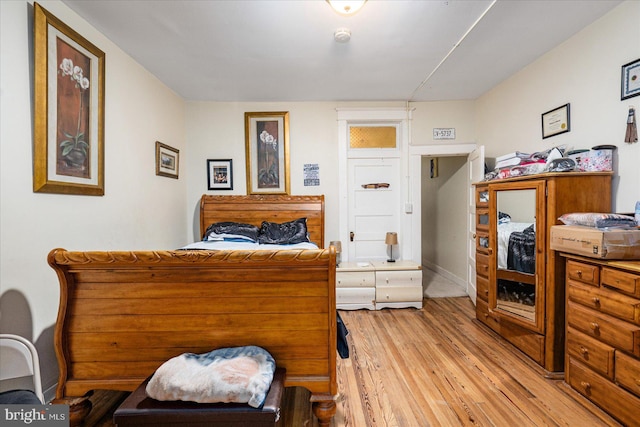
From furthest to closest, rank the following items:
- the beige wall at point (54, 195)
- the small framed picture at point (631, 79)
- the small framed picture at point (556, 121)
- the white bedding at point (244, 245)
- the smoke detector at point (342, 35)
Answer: the white bedding at point (244, 245)
the small framed picture at point (556, 121)
the smoke detector at point (342, 35)
the small framed picture at point (631, 79)
the beige wall at point (54, 195)

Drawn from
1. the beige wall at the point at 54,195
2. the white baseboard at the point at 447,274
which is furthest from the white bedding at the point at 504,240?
the beige wall at the point at 54,195

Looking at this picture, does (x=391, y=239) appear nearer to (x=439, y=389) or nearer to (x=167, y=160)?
(x=439, y=389)

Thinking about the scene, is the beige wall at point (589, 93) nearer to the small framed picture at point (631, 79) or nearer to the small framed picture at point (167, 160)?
the small framed picture at point (631, 79)

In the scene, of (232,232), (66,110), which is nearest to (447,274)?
(232,232)

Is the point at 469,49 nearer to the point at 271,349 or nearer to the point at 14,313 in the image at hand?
the point at 271,349

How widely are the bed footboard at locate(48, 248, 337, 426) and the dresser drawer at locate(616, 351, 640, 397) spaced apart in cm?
163

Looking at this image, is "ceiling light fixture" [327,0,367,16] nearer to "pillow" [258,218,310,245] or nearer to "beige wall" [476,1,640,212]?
"beige wall" [476,1,640,212]

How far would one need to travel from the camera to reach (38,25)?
5.83 feet

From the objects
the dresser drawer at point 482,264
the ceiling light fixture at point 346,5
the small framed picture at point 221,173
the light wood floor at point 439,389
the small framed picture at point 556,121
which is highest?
the ceiling light fixture at point 346,5

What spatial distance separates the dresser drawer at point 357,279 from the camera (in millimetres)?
3543

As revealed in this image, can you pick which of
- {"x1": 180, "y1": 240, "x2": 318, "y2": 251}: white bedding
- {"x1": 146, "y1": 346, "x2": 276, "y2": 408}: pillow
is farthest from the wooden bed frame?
{"x1": 180, "y1": 240, "x2": 318, "y2": 251}: white bedding

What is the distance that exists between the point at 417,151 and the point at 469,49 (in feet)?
4.99

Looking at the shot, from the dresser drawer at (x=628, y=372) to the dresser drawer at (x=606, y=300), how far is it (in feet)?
0.71

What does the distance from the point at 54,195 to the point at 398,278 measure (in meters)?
3.34
